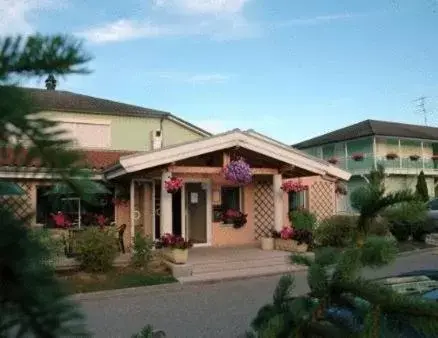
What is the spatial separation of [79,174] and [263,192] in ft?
64.3

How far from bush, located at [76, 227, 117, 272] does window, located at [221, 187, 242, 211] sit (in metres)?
7.10

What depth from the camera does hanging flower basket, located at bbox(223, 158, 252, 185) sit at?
14852 mm

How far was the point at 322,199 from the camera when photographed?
66.0ft

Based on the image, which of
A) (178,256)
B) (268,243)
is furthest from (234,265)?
(268,243)

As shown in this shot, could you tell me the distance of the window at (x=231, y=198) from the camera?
19.5 m

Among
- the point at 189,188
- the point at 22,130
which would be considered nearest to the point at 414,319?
the point at 22,130

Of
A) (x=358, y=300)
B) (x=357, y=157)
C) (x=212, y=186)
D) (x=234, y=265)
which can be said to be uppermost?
(x=357, y=157)

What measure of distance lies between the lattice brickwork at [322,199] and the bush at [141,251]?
28.3 ft

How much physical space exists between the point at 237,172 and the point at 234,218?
442 centimetres

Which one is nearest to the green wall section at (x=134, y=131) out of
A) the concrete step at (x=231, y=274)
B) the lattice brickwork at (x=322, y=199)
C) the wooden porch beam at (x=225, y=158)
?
the lattice brickwork at (x=322, y=199)

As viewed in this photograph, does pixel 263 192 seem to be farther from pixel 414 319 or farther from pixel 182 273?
pixel 414 319

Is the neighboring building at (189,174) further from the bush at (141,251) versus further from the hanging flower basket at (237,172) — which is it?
Answer: the bush at (141,251)

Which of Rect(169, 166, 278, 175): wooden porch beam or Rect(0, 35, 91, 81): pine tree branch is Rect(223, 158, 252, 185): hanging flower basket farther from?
Rect(0, 35, 91, 81): pine tree branch

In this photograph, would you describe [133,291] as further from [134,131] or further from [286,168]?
[134,131]
